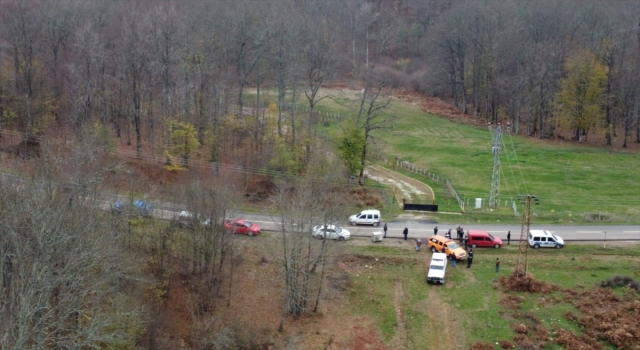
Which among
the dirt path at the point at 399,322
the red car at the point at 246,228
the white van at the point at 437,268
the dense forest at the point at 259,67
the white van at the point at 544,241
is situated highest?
the dense forest at the point at 259,67

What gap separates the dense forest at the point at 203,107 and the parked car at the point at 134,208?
2.63ft

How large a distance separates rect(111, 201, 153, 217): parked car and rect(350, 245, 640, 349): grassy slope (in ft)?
42.8

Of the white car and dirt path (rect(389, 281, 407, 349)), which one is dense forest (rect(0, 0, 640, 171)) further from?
dirt path (rect(389, 281, 407, 349))

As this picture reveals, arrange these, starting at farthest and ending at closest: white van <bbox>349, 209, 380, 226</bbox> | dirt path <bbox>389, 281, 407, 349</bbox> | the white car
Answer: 1. white van <bbox>349, 209, 380, 226</bbox>
2. the white car
3. dirt path <bbox>389, 281, 407, 349</bbox>

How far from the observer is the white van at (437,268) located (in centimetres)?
3753

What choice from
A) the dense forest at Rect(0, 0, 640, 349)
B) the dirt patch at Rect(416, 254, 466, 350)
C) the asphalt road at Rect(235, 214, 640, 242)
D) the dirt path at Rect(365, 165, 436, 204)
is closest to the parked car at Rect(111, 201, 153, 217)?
the dense forest at Rect(0, 0, 640, 349)

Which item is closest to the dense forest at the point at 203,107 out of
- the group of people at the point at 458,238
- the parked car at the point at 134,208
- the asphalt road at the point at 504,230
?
the parked car at the point at 134,208

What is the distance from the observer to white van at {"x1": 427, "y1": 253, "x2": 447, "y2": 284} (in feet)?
123

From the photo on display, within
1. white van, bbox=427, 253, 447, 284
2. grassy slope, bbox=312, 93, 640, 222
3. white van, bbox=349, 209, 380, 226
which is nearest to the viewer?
white van, bbox=427, 253, 447, 284

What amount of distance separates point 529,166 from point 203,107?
3248cm

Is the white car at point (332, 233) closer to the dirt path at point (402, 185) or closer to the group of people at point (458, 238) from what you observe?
the group of people at point (458, 238)

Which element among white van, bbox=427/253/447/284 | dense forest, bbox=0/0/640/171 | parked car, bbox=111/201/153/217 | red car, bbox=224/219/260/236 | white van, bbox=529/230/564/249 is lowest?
white van, bbox=427/253/447/284

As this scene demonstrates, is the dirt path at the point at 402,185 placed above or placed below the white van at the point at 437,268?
above

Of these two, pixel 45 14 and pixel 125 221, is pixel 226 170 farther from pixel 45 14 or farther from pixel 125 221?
pixel 45 14
